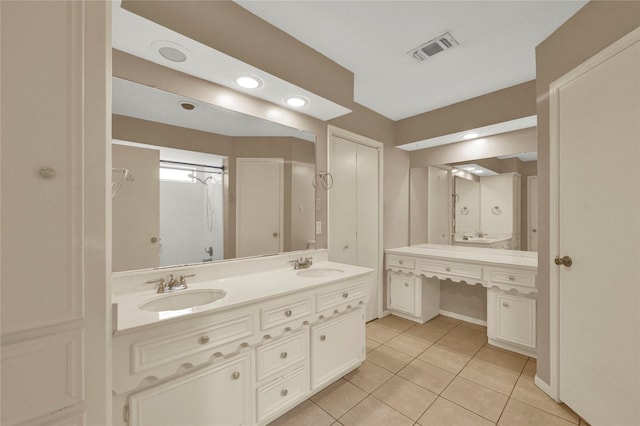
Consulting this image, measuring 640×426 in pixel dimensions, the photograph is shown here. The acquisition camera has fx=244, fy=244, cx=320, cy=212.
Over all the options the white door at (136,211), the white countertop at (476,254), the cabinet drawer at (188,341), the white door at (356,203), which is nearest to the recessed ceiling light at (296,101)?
the white door at (356,203)

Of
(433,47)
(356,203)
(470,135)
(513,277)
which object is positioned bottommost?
(513,277)

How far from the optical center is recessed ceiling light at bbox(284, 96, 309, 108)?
2010mm

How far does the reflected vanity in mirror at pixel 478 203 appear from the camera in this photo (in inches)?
96.7

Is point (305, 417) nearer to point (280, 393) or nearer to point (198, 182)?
point (280, 393)

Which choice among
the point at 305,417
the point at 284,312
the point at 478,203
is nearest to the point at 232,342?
the point at 284,312

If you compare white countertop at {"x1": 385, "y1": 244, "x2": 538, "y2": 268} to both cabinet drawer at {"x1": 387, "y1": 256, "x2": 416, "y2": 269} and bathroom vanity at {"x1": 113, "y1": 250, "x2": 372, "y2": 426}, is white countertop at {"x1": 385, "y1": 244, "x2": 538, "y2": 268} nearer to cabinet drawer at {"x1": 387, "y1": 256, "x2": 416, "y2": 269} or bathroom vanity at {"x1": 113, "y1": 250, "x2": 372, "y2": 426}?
cabinet drawer at {"x1": 387, "y1": 256, "x2": 416, "y2": 269}

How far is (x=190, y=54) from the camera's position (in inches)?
56.6

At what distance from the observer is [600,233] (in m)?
1.42

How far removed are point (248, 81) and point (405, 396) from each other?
101 inches

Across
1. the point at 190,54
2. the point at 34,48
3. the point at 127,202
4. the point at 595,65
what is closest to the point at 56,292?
the point at 34,48

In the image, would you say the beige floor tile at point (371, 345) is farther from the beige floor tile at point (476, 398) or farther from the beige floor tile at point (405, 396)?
the beige floor tile at point (476, 398)

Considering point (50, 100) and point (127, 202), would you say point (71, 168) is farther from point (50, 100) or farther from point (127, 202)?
point (127, 202)

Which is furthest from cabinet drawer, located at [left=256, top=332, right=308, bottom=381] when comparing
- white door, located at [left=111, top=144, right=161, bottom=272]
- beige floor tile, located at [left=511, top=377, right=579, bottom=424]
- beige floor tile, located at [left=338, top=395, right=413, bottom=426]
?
beige floor tile, located at [left=511, top=377, right=579, bottom=424]

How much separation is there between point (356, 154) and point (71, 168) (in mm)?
A: 2496
